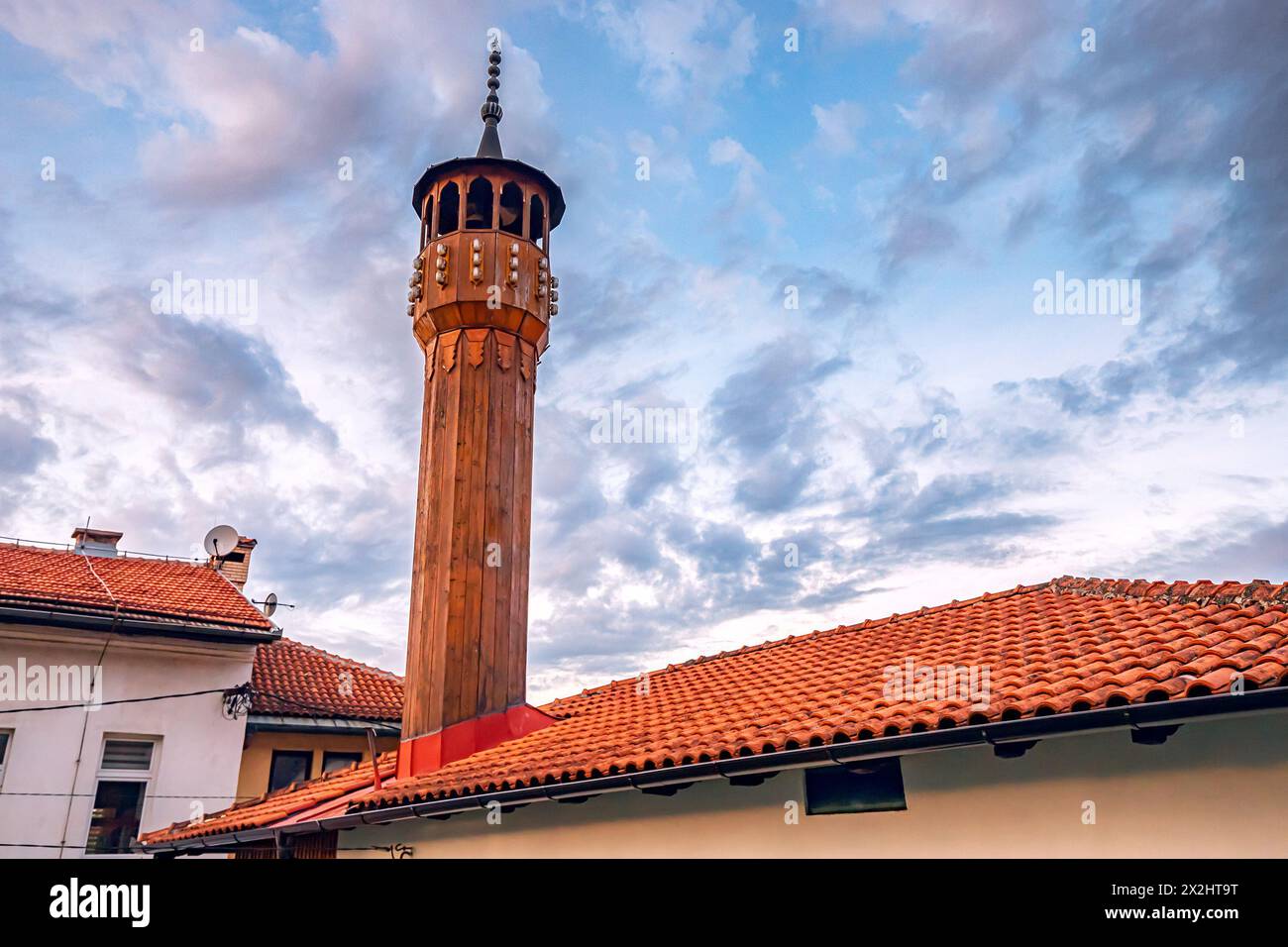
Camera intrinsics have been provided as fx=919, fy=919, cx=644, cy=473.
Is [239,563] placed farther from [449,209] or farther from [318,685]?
[449,209]

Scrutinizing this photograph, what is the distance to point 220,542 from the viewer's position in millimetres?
18500

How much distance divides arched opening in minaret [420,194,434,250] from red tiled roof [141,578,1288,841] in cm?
762

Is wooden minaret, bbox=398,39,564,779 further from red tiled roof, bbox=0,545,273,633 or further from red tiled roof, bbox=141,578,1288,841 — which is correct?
red tiled roof, bbox=0,545,273,633

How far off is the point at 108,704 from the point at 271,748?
286 cm

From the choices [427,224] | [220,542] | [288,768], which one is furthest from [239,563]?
[427,224]

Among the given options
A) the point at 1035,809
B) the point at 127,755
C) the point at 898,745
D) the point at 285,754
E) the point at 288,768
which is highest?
the point at 285,754

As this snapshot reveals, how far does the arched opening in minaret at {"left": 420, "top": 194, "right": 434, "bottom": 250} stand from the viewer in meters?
14.5

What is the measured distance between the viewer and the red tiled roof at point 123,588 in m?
14.2

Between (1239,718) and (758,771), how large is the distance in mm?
3055

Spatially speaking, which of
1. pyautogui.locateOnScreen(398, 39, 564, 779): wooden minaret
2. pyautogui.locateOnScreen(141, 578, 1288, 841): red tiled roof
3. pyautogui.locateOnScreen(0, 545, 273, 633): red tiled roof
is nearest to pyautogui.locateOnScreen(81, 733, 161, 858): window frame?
pyautogui.locateOnScreen(141, 578, 1288, 841): red tiled roof
